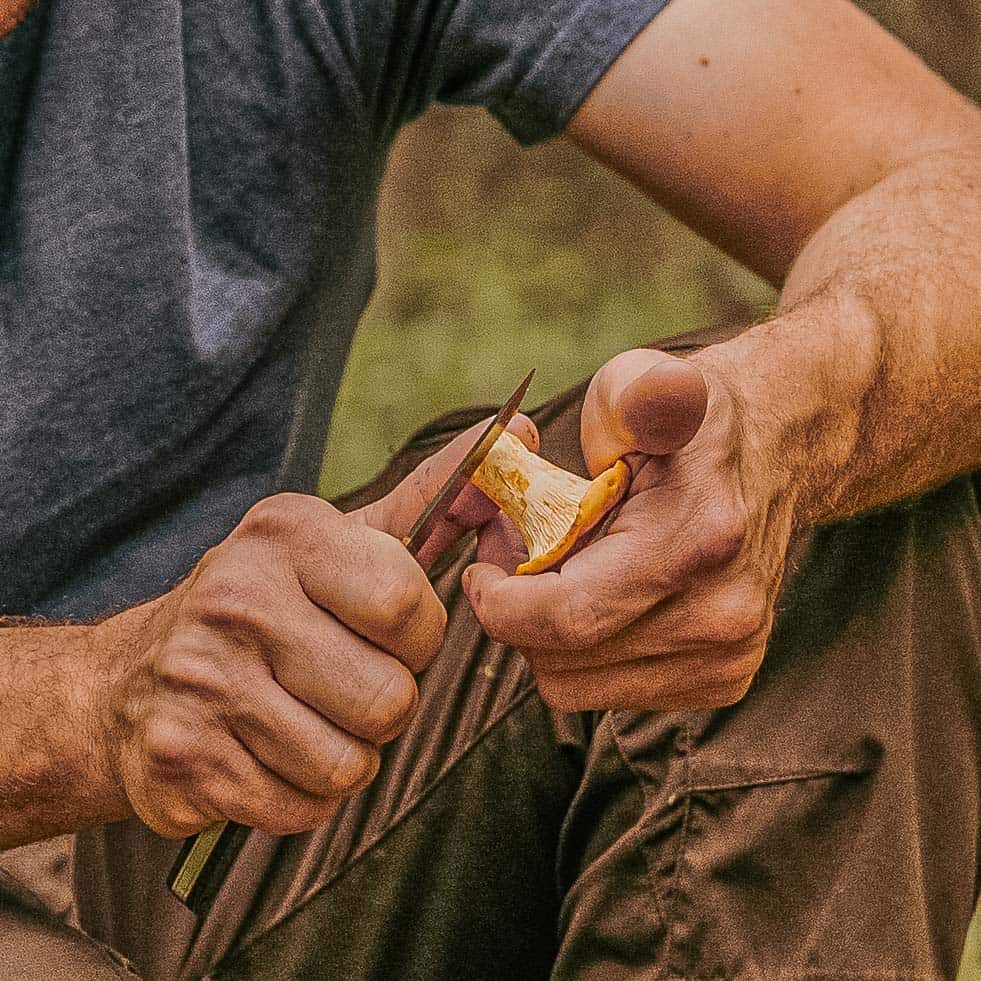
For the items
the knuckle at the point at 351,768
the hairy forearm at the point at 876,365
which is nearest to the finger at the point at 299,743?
the knuckle at the point at 351,768

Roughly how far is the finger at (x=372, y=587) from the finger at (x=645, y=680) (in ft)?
0.42

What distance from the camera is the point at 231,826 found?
737mm

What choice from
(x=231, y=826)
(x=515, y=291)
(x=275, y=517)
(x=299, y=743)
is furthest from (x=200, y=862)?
(x=515, y=291)

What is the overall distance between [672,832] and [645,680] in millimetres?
135

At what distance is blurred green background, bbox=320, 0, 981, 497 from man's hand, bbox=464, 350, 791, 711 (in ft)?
5.97

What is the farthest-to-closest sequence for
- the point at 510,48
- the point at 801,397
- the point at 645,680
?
the point at 510,48
the point at 801,397
the point at 645,680

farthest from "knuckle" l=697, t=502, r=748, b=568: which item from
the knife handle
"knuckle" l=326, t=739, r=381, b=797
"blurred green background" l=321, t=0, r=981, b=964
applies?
"blurred green background" l=321, t=0, r=981, b=964

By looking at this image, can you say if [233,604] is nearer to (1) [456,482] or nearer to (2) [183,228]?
(1) [456,482]

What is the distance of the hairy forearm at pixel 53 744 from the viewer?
2.61ft

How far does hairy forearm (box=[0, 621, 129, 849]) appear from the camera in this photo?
794mm

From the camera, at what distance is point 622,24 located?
1151 millimetres

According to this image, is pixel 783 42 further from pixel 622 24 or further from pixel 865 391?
pixel 865 391

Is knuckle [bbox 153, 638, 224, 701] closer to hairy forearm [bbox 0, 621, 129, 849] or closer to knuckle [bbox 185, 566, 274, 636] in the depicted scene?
knuckle [bbox 185, 566, 274, 636]

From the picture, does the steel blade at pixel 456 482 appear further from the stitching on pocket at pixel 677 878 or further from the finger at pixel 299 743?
the stitching on pocket at pixel 677 878
